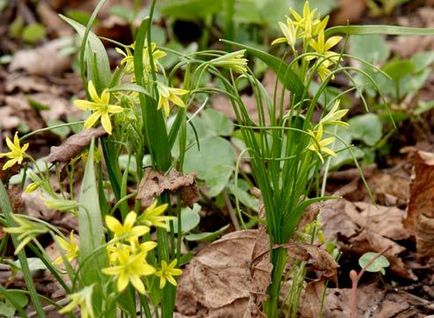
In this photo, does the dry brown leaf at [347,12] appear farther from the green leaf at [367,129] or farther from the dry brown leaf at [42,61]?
the green leaf at [367,129]

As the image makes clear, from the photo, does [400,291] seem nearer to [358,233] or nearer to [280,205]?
[358,233]

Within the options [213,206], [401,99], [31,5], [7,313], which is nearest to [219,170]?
[213,206]

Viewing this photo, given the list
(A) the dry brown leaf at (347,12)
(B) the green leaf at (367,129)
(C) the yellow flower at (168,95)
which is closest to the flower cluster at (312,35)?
(C) the yellow flower at (168,95)

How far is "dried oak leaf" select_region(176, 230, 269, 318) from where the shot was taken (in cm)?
176

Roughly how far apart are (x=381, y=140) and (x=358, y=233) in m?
0.61

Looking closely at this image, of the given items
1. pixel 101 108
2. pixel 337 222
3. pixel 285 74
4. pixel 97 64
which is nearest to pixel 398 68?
pixel 337 222

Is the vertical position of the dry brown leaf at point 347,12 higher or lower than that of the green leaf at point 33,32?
higher

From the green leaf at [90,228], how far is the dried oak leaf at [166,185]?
0.08 m

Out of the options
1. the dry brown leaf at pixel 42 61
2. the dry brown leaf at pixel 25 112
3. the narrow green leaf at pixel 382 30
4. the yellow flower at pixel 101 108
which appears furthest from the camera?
the dry brown leaf at pixel 42 61

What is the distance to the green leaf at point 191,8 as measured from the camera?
3184 millimetres

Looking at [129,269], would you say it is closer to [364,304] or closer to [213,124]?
[364,304]

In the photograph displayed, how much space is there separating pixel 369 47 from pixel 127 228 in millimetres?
2012

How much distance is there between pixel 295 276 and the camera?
1.61m

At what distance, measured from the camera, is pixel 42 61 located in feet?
11.7
